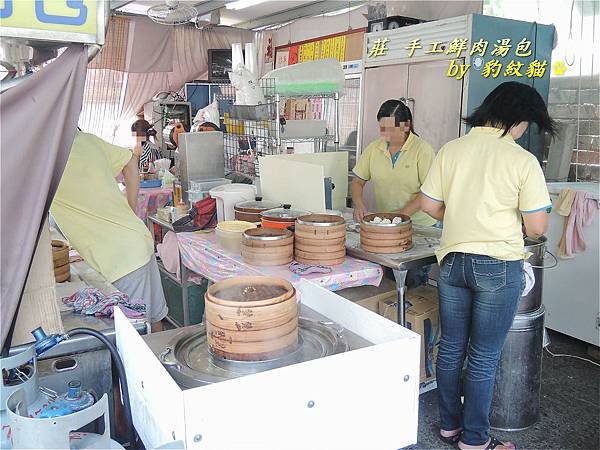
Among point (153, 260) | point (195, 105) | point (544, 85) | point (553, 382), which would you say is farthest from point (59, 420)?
point (195, 105)

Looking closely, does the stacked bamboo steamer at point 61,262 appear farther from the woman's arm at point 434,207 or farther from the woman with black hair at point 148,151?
the woman with black hair at point 148,151

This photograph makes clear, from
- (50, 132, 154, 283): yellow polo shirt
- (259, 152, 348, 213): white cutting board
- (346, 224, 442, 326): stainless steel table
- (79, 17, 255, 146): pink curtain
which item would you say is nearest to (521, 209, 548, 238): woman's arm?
(346, 224, 442, 326): stainless steel table

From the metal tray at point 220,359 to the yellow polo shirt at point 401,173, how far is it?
82.9 inches

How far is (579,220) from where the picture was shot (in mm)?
3703

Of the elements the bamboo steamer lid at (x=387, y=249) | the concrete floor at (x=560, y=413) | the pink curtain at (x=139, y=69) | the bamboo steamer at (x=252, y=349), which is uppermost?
the pink curtain at (x=139, y=69)

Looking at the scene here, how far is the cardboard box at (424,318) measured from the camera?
299 centimetres

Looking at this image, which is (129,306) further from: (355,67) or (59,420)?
(355,67)

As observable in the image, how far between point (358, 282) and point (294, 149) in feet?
6.24

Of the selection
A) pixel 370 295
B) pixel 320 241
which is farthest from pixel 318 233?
pixel 370 295

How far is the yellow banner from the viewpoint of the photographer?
0.99 metres

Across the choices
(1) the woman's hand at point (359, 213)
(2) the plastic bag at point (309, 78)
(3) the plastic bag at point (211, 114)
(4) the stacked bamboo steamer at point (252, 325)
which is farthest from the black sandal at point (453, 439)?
(3) the plastic bag at point (211, 114)

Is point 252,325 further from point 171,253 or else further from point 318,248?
point 171,253

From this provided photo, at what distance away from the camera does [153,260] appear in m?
2.74

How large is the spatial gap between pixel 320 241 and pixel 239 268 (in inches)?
16.7
